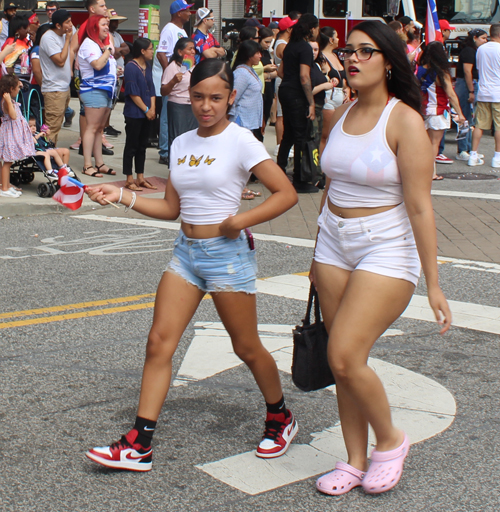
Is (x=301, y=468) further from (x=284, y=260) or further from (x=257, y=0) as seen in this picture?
(x=257, y=0)

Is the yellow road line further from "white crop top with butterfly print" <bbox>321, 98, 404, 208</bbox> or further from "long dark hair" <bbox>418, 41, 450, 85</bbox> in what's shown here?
"long dark hair" <bbox>418, 41, 450, 85</bbox>

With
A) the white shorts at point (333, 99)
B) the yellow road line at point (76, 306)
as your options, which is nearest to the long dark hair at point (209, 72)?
the yellow road line at point (76, 306)

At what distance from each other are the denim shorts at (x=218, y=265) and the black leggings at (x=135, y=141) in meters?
7.62

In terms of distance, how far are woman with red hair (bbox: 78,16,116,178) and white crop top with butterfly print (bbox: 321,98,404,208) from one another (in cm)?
875

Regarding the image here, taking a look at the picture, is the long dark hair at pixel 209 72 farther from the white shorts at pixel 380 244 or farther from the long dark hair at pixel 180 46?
the long dark hair at pixel 180 46

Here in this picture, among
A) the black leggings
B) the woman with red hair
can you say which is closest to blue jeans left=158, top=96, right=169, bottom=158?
the woman with red hair

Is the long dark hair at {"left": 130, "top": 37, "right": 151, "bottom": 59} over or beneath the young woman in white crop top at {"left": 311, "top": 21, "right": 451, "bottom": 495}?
over

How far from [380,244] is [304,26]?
798cm

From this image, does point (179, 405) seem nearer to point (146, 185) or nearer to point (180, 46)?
point (146, 185)

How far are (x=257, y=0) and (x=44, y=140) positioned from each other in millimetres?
14116

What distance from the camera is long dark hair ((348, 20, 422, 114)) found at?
309cm

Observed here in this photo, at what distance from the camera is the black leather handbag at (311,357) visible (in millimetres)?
3383

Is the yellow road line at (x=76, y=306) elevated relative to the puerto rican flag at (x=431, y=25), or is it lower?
lower

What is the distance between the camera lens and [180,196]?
358cm
